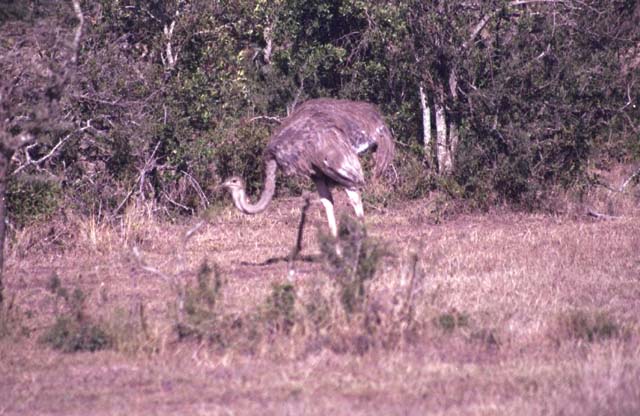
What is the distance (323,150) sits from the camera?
1268cm

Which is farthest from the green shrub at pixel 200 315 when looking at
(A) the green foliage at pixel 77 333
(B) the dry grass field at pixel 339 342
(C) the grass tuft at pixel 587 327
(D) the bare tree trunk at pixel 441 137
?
(D) the bare tree trunk at pixel 441 137

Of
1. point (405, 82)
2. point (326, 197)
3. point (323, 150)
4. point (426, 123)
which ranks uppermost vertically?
point (405, 82)

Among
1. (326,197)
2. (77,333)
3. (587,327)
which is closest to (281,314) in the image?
(77,333)

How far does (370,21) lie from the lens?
56.5ft

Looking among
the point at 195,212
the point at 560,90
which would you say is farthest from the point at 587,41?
the point at 195,212

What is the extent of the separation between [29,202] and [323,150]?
368cm

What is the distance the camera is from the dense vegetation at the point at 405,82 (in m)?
14.8

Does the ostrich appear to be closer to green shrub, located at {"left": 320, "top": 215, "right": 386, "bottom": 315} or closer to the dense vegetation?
the dense vegetation

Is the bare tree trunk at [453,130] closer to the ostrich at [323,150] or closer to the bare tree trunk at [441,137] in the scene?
the bare tree trunk at [441,137]

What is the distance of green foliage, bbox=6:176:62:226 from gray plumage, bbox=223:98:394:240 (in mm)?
2421

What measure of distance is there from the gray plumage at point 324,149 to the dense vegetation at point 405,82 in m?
2.59

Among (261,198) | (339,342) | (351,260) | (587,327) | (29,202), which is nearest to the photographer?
(339,342)

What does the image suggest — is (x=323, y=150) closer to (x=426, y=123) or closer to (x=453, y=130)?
(x=453, y=130)

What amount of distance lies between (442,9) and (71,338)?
917 cm
